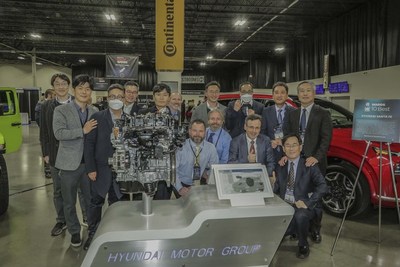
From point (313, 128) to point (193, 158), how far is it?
4.23 ft

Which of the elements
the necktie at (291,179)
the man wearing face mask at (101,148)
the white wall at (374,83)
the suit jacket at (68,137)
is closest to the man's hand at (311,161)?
the necktie at (291,179)

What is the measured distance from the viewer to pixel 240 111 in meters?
3.89

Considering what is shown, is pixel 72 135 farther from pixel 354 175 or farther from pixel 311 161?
pixel 354 175

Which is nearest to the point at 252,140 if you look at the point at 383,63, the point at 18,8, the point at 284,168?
the point at 284,168

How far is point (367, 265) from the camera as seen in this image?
9.32 feet

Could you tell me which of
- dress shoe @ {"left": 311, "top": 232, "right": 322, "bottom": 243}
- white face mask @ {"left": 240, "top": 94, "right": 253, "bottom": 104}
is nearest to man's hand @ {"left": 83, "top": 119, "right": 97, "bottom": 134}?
white face mask @ {"left": 240, "top": 94, "right": 253, "bottom": 104}

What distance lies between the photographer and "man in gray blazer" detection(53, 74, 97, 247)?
113 inches

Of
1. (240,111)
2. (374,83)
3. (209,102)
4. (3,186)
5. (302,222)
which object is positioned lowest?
(302,222)

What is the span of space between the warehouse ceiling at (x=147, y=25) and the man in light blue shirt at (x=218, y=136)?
8.73 m

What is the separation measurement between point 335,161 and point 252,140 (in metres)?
1.54

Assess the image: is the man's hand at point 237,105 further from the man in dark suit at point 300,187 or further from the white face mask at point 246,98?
the man in dark suit at point 300,187

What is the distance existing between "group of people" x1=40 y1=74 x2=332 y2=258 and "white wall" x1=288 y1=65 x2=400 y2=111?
7410mm

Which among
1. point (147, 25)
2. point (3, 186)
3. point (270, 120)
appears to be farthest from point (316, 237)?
point (147, 25)

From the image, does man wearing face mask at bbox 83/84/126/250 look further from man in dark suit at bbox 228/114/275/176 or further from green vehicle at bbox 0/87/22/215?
green vehicle at bbox 0/87/22/215
